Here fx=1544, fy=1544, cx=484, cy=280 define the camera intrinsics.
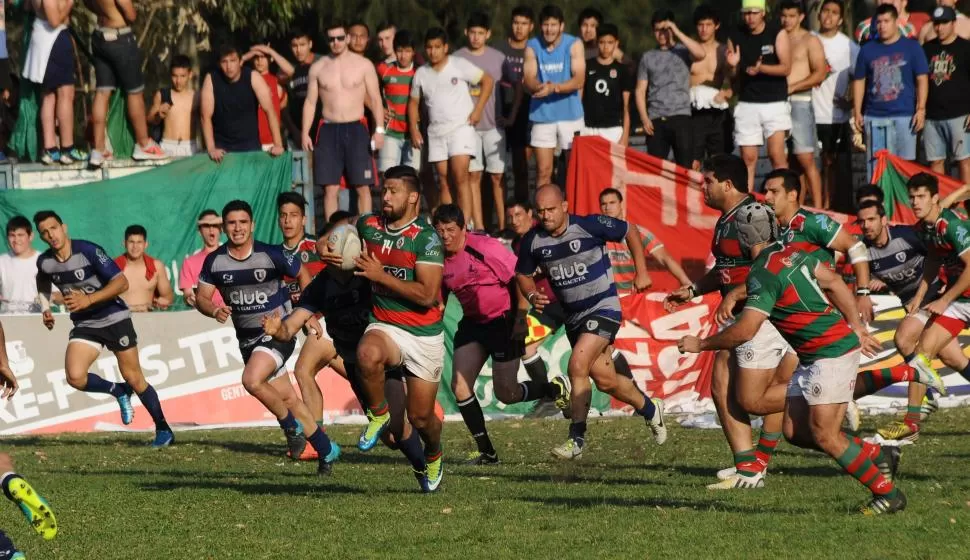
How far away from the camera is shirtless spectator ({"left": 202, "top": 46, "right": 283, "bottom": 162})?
20.0 meters

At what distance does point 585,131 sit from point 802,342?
10189mm

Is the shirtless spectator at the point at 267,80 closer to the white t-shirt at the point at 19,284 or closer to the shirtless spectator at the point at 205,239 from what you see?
the shirtless spectator at the point at 205,239

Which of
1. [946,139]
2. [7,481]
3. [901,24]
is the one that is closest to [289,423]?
[7,481]

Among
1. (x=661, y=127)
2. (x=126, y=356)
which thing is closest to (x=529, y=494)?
(x=126, y=356)

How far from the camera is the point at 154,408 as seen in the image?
1625cm

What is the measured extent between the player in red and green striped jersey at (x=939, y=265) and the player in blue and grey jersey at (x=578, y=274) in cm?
256

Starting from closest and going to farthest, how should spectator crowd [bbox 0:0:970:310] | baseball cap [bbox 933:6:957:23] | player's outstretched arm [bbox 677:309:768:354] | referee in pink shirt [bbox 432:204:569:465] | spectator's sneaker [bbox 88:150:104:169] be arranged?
1. player's outstretched arm [bbox 677:309:768:354]
2. referee in pink shirt [bbox 432:204:569:465]
3. baseball cap [bbox 933:6:957:23]
4. spectator crowd [bbox 0:0:970:310]
5. spectator's sneaker [bbox 88:150:104:169]

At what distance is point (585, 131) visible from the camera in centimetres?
1958

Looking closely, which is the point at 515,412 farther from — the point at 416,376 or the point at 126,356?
the point at 416,376

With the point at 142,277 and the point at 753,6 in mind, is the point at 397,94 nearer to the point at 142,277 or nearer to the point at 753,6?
the point at 142,277

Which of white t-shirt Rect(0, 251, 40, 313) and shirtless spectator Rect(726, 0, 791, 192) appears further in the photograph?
white t-shirt Rect(0, 251, 40, 313)

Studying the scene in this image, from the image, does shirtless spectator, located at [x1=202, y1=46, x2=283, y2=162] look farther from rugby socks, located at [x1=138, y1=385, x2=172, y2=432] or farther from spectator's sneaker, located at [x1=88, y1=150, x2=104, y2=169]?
rugby socks, located at [x1=138, y1=385, x2=172, y2=432]

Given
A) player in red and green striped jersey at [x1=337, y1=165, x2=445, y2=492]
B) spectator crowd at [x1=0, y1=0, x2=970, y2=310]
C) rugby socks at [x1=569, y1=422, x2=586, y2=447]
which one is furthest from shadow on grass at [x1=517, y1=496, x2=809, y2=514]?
spectator crowd at [x1=0, y1=0, x2=970, y2=310]

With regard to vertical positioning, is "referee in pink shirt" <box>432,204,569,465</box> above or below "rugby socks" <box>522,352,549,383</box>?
above
